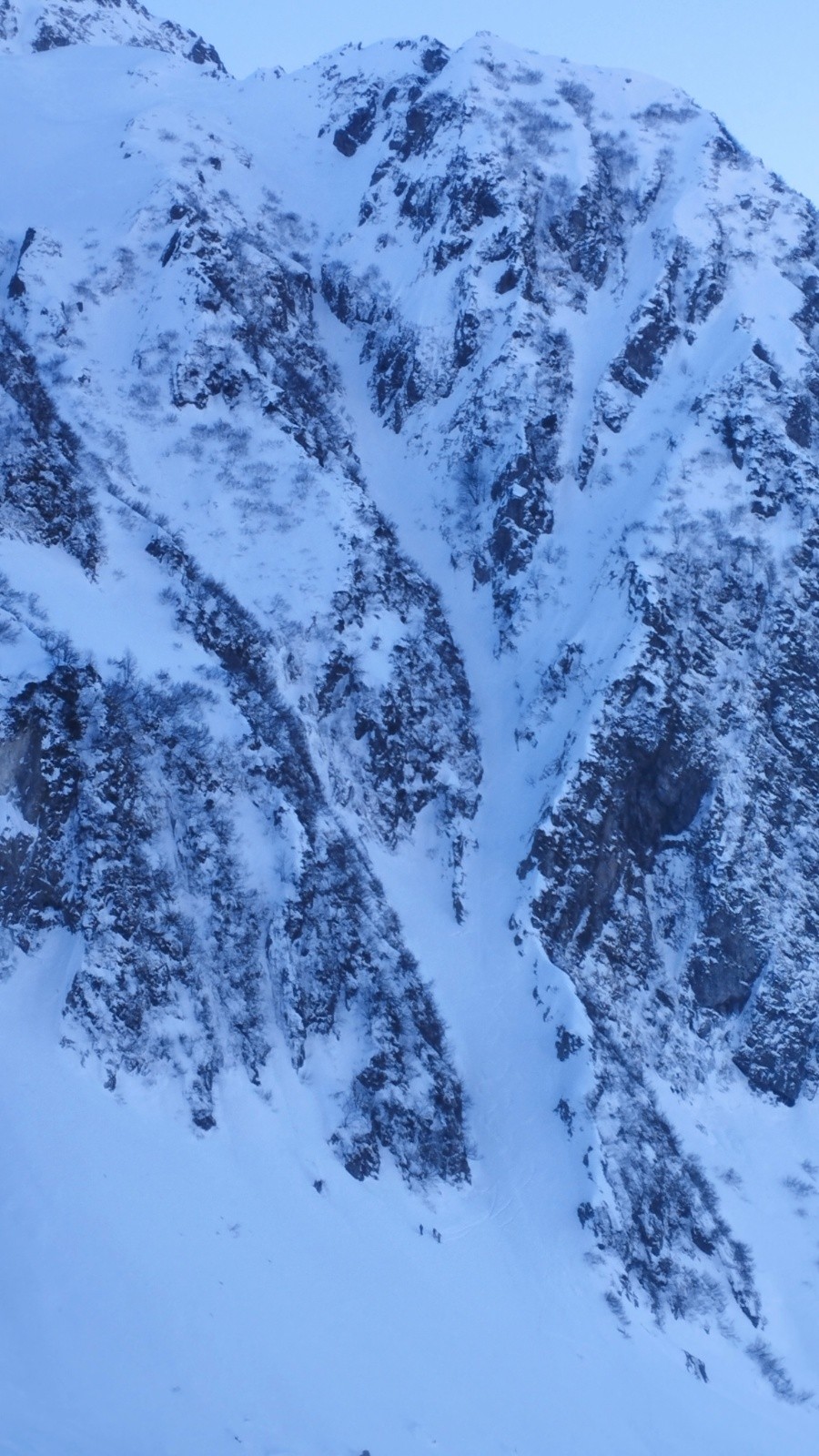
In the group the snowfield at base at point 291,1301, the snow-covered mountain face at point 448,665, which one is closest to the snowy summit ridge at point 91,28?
the snow-covered mountain face at point 448,665

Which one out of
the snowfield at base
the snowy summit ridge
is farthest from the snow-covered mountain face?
the snowy summit ridge

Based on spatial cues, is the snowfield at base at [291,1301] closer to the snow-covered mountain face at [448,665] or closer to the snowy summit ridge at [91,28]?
the snow-covered mountain face at [448,665]

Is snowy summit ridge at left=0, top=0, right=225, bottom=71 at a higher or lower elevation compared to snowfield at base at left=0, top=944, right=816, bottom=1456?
higher

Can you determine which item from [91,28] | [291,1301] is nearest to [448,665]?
[291,1301]

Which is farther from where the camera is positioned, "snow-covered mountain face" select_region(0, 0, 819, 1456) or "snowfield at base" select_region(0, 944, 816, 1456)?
"snow-covered mountain face" select_region(0, 0, 819, 1456)

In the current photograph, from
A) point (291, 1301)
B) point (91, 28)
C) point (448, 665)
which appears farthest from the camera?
point (91, 28)

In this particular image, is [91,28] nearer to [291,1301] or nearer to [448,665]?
[448,665]

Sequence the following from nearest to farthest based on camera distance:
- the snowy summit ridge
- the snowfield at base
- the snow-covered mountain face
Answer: the snowfield at base → the snow-covered mountain face → the snowy summit ridge

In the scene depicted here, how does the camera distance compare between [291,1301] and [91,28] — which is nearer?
[291,1301]

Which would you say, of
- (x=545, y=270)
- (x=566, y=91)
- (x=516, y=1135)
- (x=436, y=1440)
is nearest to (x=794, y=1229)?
(x=516, y=1135)

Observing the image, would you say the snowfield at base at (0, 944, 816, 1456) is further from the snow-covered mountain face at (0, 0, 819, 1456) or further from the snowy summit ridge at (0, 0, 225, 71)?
the snowy summit ridge at (0, 0, 225, 71)
